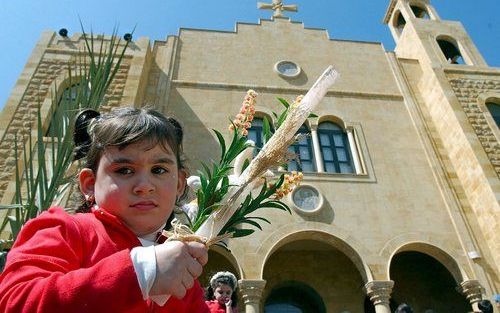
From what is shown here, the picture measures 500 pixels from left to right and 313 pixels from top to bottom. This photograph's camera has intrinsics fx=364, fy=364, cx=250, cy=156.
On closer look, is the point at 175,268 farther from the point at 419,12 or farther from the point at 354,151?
the point at 419,12

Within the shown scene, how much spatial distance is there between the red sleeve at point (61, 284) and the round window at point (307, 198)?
25.4 feet

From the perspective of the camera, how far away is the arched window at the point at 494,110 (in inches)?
410

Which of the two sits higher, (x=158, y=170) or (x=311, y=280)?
(x=311, y=280)

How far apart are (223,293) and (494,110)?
1070 cm

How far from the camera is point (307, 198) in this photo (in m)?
8.69

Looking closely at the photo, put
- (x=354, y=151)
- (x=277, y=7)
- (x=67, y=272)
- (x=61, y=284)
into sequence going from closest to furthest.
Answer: (x=61, y=284)
(x=67, y=272)
(x=354, y=151)
(x=277, y=7)

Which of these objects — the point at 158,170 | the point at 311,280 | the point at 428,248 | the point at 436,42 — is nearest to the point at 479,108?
the point at 436,42

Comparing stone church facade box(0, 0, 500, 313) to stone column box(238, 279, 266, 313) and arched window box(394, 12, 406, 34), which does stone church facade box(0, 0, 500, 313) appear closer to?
stone column box(238, 279, 266, 313)

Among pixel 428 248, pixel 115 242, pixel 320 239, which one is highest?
pixel 320 239

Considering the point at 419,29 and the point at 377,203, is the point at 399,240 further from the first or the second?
the point at 419,29

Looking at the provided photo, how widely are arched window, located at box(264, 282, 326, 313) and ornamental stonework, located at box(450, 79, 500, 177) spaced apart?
546cm

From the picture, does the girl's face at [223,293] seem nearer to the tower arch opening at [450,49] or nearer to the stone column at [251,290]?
the stone column at [251,290]

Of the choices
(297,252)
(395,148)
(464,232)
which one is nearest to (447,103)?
(395,148)

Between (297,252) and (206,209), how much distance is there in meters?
8.87
